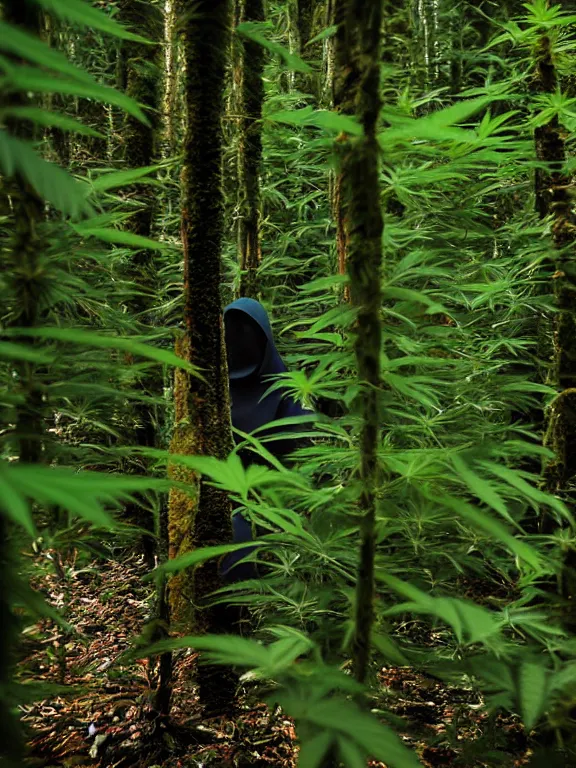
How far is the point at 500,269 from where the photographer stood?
3416mm

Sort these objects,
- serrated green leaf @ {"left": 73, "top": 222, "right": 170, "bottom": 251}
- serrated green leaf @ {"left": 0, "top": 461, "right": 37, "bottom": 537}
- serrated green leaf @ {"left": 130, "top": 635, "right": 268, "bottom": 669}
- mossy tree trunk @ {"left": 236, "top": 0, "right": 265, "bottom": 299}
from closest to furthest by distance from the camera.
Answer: serrated green leaf @ {"left": 0, "top": 461, "right": 37, "bottom": 537}, serrated green leaf @ {"left": 130, "top": 635, "right": 268, "bottom": 669}, serrated green leaf @ {"left": 73, "top": 222, "right": 170, "bottom": 251}, mossy tree trunk @ {"left": 236, "top": 0, "right": 265, "bottom": 299}

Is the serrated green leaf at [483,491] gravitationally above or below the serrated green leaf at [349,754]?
above

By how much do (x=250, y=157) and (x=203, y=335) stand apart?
9.55ft

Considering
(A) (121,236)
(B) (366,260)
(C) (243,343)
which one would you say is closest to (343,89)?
(B) (366,260)

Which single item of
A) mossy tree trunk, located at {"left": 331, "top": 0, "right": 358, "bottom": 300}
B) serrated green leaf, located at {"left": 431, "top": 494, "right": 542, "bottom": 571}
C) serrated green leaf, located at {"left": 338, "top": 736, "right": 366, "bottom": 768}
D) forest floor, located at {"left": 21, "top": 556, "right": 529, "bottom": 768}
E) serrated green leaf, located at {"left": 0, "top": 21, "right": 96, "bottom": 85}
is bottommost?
forest floor, located at {"left": 21, "top": 556, "right": 529, "bottom": 768}

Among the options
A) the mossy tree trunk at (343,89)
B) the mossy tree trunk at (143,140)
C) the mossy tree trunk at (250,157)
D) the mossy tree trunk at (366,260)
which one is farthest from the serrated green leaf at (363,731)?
the mossy tree trunk at (250,157)

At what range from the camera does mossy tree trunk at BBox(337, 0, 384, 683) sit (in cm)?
113

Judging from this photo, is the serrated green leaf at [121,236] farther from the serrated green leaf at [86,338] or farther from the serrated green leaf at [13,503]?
the serrated green leaf at [13,503]

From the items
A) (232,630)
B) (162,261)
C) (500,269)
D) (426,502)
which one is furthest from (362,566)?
(162,261)

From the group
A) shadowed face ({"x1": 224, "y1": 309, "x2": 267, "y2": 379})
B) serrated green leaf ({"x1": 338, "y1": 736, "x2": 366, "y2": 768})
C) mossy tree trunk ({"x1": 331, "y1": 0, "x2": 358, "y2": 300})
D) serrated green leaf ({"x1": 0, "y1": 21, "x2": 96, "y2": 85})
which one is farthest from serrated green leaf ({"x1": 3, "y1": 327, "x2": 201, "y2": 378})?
shadowed face ({"x1": 224, "y1": 309, "x2": 267, "y2": 379})

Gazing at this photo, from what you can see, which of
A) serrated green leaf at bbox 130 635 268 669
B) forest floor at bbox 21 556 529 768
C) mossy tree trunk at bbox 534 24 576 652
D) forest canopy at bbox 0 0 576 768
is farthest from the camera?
mossy tree trunk at bbox 534 24 576 652

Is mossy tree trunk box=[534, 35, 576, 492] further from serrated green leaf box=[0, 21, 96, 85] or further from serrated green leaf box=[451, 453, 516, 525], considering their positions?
serrated green leaf box=[0, 21, 96, 85]

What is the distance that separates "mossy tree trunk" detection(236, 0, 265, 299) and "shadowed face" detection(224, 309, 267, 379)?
0.63 m

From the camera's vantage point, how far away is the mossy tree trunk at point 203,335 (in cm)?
236
